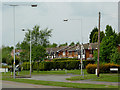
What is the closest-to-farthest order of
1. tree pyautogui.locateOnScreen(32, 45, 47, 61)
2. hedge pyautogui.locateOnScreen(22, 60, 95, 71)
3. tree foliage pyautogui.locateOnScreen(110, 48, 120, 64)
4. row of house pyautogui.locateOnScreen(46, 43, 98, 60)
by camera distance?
tree pyautogui.locateOnScreen(32, 45, 47, 61)
tree foliage pyautogui.locateOnScreen(110, 48, 120, 64)
hedge pyautogui.locateOnScreen(22, 60, 95, 71)
row of house pyautogui.locateOnScreen(46, 43, 98, 60)

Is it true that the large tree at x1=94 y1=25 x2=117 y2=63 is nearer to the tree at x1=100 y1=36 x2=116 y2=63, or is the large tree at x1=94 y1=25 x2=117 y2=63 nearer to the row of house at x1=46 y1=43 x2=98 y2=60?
the tree at x1=100 y1=36 x2=116 y2=63

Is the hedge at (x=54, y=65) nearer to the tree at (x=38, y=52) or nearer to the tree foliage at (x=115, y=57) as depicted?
the tree at (x=38, y=52)

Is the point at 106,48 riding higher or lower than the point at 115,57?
higher

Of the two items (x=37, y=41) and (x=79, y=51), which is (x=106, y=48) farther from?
(x=79, y=51)

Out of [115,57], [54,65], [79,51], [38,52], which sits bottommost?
[54,65]

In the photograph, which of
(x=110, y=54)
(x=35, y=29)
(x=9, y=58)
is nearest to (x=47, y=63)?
(x=35, y=29)

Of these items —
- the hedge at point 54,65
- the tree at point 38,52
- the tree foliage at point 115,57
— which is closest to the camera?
the tree at point 38,52

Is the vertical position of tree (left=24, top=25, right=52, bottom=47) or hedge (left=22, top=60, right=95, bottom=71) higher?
tree (left=24, top=25, right=52, bottom=47)

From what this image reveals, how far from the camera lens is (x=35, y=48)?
5162 cm

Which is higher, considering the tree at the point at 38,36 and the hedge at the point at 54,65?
the tree at the point at 38,36

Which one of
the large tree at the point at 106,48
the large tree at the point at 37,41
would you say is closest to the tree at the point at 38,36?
the large tree at the point at 37,41

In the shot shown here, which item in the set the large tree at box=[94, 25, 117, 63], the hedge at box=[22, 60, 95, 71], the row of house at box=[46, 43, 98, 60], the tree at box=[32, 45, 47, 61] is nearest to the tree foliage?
the large tree at box=[94, 25, 117, 63]

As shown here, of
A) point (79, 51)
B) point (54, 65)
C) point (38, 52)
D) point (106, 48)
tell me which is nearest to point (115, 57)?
point (106, 48)

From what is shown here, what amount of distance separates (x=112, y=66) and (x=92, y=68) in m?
3.30
